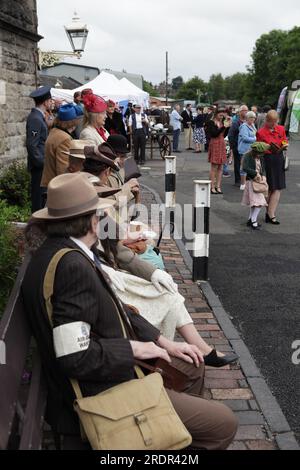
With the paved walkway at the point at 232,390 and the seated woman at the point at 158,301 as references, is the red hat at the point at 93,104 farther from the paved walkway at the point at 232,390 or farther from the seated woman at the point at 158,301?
the seated woman at the point at 158,301

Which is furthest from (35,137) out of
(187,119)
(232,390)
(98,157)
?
(187,119)

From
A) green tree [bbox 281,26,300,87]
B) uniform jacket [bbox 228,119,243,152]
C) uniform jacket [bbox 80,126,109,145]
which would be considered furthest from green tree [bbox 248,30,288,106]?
uniform jacket [bbox 80,126,109,145]

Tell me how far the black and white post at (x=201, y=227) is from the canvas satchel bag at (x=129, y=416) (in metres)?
3.47

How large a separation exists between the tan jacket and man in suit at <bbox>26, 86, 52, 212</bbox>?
1192 millimetres

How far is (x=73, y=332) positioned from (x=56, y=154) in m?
4.01

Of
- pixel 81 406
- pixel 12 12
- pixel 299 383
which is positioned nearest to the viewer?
pixel 81 406

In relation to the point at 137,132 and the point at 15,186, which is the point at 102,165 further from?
the point at 137,132

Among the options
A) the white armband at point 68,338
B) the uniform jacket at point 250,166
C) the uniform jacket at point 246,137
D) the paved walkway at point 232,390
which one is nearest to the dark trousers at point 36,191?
the paved walkway at point 232,390

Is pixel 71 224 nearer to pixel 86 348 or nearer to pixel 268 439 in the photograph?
pixel 86 348

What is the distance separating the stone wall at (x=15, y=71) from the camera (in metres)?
8.39

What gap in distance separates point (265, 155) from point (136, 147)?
9.54 metres

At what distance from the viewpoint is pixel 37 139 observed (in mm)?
7277
